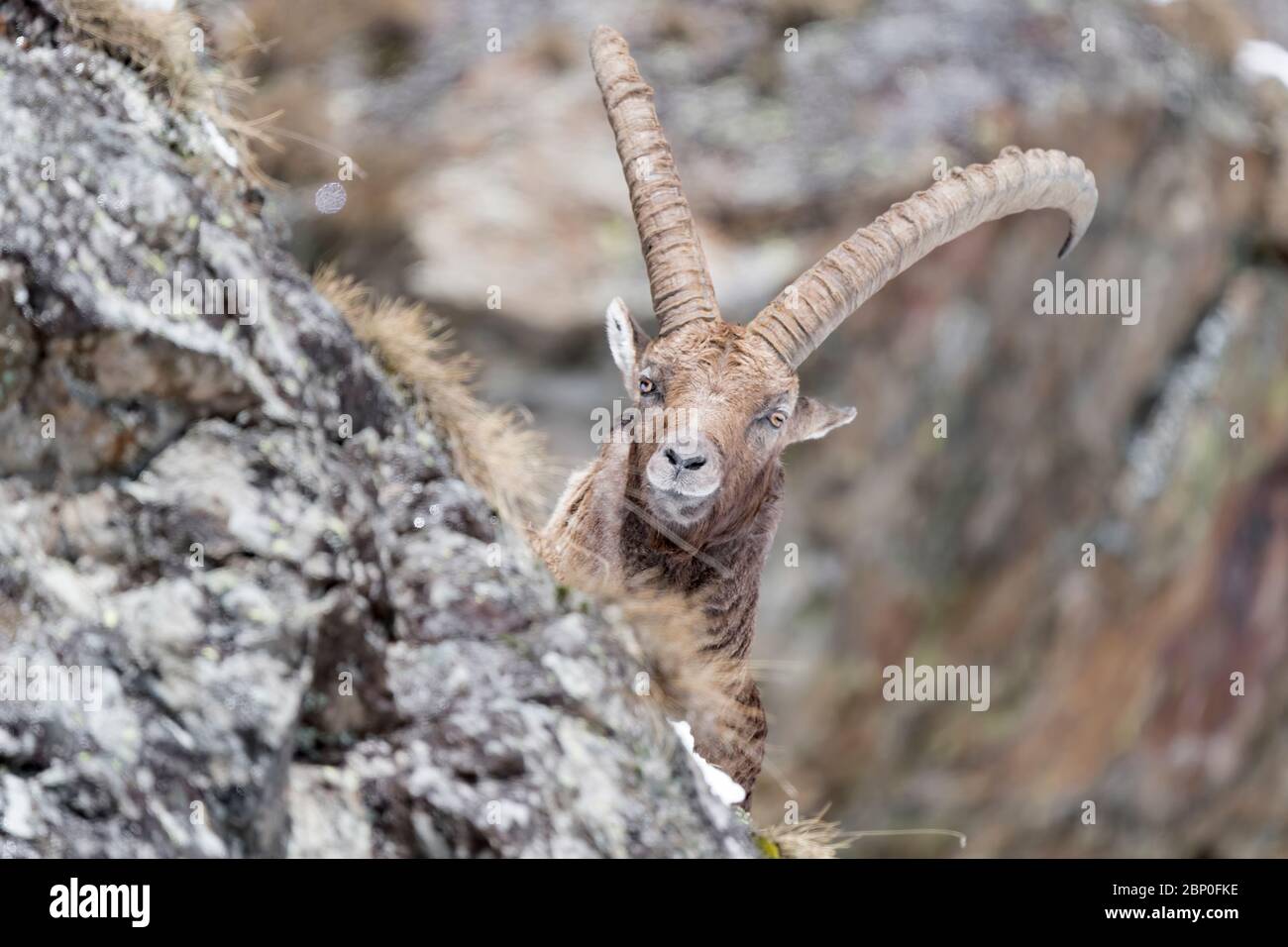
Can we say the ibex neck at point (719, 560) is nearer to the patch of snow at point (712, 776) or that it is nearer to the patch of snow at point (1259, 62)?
the patch of snow at point (712, 776)

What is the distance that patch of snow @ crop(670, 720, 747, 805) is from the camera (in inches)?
A: 268

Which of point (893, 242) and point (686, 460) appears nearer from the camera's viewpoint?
point (686, 460)

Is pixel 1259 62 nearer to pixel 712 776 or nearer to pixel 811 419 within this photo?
pixel 811 419

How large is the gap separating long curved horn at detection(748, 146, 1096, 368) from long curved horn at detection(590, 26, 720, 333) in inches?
16.1

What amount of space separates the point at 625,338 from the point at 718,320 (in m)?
0.67

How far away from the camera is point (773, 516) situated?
8.83m

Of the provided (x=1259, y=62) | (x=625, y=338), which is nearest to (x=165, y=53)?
(x=625, y=338)

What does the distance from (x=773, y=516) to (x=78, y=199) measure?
14.4ft

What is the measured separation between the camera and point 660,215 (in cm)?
863

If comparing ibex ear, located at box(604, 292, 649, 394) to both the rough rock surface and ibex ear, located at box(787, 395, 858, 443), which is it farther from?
the rough rock surface

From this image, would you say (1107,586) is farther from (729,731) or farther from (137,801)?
(137,801)

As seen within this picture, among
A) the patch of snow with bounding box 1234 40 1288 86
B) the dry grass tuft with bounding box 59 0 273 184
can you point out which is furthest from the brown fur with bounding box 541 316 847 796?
the patch of snow with bounding box 1234 40 1288 86

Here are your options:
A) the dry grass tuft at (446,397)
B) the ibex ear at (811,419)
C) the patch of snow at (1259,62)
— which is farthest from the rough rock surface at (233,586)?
the patch of snow at (1259,62)
